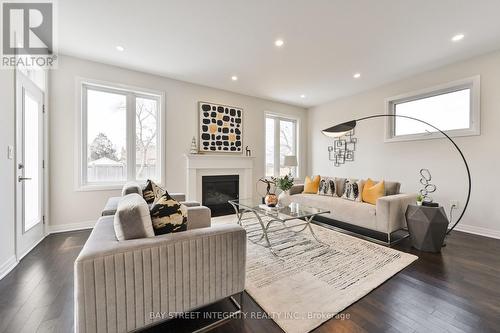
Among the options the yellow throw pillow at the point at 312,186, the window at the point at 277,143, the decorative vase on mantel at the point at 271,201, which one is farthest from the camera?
the window at the point at 277,143

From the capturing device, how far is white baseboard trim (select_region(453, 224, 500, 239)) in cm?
313

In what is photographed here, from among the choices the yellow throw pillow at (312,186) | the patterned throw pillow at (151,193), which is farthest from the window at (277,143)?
the patterned throw pillow at (151,193)

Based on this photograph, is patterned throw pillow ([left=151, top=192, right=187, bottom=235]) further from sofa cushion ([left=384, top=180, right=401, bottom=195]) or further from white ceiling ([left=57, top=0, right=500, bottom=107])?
sofa cushion ([left=384, top=180, right=401, bottom=195])

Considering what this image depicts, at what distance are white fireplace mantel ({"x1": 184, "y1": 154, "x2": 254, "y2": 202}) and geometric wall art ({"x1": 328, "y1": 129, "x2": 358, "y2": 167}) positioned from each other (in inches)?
86.0

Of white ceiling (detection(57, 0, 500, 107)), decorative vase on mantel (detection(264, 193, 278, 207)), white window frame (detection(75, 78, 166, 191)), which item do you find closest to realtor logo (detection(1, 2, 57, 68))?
white ceiling (detection(57, 0, 500, 107))

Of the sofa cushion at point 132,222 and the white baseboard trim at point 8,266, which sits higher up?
the sofa cushion at point 132,222

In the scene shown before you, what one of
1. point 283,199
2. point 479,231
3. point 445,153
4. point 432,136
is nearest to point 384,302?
point 283,199

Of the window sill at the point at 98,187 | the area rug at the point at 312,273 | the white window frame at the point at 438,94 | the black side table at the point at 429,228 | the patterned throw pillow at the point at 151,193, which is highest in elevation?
the white window frame at the point at 438,94

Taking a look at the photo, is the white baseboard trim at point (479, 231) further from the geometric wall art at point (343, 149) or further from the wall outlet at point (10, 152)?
the wall outlet at point (10, 152)

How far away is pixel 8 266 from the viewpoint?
2102 millimetres

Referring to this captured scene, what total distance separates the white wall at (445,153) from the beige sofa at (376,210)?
3.03ft

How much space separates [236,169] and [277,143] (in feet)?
5.03

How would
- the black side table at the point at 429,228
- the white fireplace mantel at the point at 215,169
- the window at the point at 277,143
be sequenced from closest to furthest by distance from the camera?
the black side table at the point at 429,228
the white fireplace mantel at the point at 215,169
the window at the point at 277,143

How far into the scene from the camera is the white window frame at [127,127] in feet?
11.2
